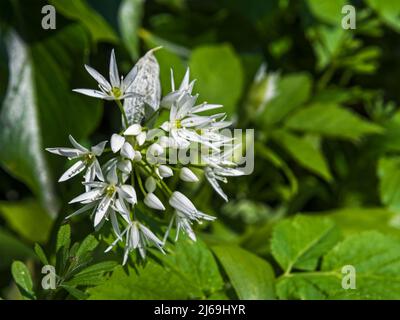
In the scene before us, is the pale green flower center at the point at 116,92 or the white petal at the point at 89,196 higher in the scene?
the pale green flower center at the point at 116,92

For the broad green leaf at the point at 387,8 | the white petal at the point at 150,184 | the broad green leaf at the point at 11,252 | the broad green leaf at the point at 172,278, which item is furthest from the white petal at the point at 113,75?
the broad green leaf at the point at 387,8

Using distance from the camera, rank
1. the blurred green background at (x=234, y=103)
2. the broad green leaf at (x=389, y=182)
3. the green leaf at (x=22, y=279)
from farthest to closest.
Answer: the broad green leaf at (x=389, y=182)
the blurred green background at (x=234, y=103)
the green leaf at (x=22, y=279)

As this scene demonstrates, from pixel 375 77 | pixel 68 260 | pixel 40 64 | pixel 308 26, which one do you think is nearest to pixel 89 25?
pixel 40 64

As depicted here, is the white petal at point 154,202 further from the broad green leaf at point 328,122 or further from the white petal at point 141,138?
the broad green leaf at point 328,122

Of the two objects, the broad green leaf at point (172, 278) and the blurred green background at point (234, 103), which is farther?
the blurred green background at point (234, 103)

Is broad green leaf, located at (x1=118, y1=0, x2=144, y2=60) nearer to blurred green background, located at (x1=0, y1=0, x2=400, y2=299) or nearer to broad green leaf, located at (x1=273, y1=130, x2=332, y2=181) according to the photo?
blurred green background, located at (x1=0, y1=0, x2=400, y2=299)

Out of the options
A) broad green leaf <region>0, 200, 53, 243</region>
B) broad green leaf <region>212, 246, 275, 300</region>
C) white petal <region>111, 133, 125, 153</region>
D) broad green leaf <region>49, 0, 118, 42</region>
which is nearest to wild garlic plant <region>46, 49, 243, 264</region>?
white petal <region>111, 133, 125, 153</region>

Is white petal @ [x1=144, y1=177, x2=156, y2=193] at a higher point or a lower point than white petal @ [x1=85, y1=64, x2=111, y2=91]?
lower
